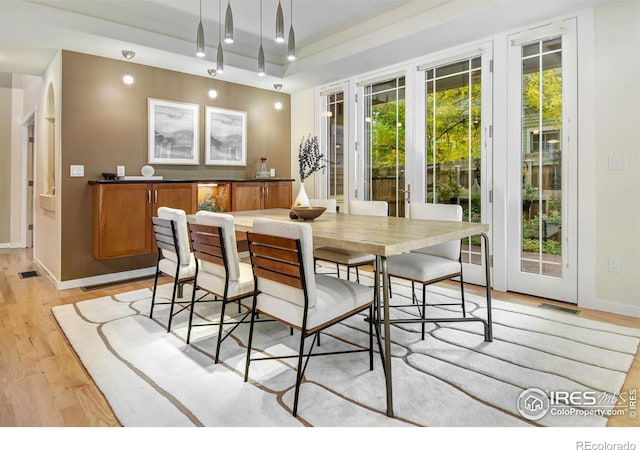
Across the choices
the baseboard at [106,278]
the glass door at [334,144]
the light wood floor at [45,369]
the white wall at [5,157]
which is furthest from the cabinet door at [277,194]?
the white wall at [5,157]

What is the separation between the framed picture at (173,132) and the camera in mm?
4684

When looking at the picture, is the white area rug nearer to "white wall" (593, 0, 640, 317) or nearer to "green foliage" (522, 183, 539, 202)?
"white wall" (593, 0, 640, 317)

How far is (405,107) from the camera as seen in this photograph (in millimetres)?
4625

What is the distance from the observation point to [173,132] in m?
4.85

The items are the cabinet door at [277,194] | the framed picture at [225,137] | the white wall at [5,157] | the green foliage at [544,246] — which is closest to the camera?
the green foliage at [544,246]

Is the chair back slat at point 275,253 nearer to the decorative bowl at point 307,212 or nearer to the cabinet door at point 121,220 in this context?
the decorative bowl at point 307,212

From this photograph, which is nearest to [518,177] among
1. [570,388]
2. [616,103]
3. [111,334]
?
[616,103]

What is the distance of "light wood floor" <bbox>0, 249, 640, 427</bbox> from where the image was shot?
1.78 m

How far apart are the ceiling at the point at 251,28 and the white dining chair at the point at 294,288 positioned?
2778 mm

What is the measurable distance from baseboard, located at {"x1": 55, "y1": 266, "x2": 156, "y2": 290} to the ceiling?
7.88ft

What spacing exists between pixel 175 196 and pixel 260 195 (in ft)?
3.80

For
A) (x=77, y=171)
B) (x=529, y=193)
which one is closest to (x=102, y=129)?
(x=77, y=171)

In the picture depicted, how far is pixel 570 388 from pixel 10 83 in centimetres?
795
